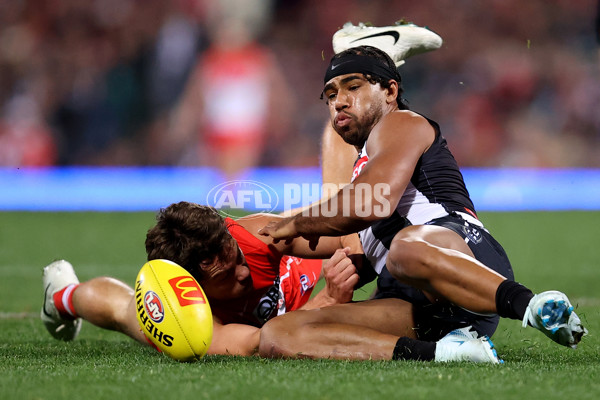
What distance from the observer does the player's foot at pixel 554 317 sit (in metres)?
3.29

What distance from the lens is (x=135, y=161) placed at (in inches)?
597

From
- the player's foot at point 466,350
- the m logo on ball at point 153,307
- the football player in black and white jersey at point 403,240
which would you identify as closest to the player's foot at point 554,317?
the football player in black and white jersey at point 403,240

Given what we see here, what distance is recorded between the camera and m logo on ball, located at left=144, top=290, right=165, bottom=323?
149 inches

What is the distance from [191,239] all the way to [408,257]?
1056mm

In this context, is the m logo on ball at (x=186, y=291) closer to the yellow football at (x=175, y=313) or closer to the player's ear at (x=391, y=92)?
the yellow football at (x=175, y=313)

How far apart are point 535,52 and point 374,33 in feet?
33.0

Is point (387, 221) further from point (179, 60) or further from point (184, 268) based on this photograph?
point (179, 60)

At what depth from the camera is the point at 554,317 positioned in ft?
10.8

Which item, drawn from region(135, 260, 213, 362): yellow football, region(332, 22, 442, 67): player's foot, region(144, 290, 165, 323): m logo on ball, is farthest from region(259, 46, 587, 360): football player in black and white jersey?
region(332, 22, 442, 67): player's foot

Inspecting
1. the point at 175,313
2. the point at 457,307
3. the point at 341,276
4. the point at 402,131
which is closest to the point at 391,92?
the point at 402,131

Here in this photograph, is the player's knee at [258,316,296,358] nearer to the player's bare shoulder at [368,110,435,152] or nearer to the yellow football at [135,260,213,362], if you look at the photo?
the yellow football at [135,260,213,362]

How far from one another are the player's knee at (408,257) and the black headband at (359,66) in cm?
105

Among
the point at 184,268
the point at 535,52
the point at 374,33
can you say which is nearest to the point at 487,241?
the point at 184,268

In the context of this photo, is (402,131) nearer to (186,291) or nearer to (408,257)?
(408,257)
